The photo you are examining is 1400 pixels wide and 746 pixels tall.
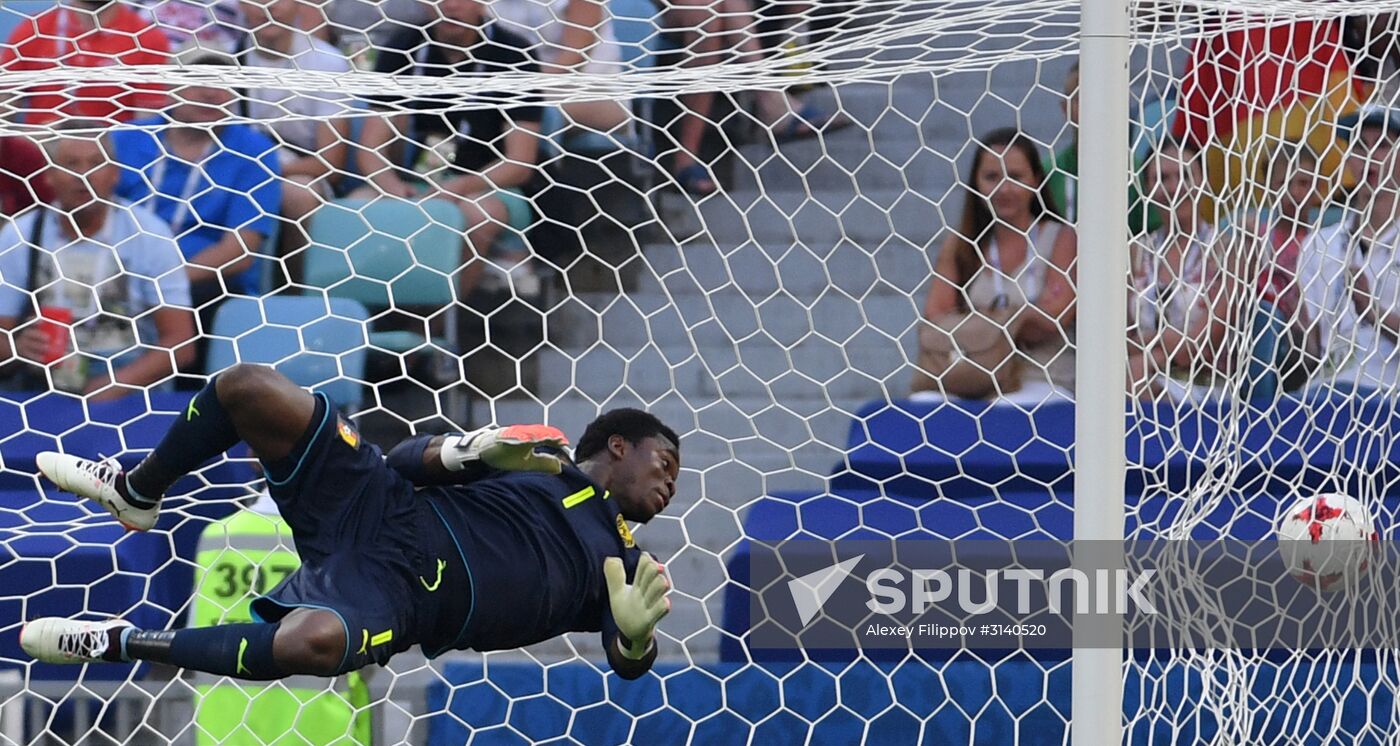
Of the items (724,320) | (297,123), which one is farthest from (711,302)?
(297,123)

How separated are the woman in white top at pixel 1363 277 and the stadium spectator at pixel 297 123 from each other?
6.48ft

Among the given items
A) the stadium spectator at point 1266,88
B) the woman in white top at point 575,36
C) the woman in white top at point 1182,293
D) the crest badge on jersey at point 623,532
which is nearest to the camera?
the crest badge on jersey at point 623,532

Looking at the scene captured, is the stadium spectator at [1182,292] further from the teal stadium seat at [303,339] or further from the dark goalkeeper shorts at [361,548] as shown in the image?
the teal stadium seat at [303,339]

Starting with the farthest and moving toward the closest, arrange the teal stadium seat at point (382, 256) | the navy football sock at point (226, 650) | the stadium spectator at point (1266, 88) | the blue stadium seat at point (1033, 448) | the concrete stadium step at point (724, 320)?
1. the concrete stadium step at point (724, 320)
2. the teal stadium seat at point (382, 256)
3. the blue stadium seat at point (1033, 448)
4. the stadium spectator at point (1266, 88)
5. the navy football sock at point (226, 650)

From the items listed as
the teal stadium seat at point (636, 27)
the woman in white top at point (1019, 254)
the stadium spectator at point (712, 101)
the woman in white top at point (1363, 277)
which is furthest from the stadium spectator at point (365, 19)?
the woman in white top at point (1363, 277)

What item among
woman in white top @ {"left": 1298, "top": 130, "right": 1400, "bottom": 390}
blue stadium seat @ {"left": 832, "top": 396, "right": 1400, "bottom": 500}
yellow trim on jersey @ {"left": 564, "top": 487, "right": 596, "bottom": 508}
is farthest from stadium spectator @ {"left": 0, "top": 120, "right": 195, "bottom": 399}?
woman in white top @ {"left": 1298, "top": 130, "right": 1400, "bottom": 390}

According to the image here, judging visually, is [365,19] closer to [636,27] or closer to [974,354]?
[636,27]

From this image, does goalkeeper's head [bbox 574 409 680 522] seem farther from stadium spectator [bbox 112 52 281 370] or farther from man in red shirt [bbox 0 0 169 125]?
Result: man in red shirt [bbox 0 0 169 125]

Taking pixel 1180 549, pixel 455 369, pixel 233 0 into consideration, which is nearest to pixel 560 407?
pixel 455 369

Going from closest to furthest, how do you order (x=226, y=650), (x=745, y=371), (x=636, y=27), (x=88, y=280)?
1. (x=226, y=650)
2. (x=88, y=280)
3. (x=636, y=27)
4. (x=745, y=371)

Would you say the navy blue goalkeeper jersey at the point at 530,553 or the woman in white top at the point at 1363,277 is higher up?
the woman in white top at the point at 1363,277

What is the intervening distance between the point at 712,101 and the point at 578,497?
1.67 m

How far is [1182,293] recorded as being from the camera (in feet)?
9.90

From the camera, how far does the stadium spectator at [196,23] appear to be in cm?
400
